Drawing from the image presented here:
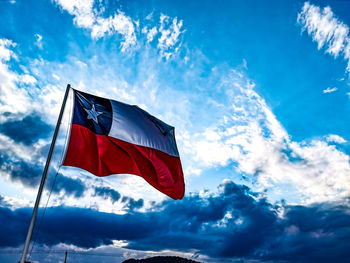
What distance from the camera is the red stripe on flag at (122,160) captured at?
35.8 ft

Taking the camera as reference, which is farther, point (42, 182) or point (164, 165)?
point (164, 165)

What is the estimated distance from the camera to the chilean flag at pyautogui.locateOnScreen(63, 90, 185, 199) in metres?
11.2

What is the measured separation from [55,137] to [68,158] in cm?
118

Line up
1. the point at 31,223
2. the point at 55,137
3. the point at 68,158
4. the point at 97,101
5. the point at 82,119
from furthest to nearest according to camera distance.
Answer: the point at 97,101, the point at 82,119, the point at 68,158, the point at 55,137, the point at 31,223

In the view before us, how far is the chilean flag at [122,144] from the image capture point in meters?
11.2

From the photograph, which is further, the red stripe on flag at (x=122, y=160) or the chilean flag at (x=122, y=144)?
the chilean flag at (x=122, y=144)

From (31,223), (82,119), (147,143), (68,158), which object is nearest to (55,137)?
(68,158)

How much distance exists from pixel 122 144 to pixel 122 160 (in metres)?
0.80

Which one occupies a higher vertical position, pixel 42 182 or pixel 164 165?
pixel 164 165

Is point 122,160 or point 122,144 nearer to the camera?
point 122,144

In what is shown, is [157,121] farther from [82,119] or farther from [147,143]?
[82,119]

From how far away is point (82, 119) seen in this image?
1120cm

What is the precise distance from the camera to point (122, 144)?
12.4 metres

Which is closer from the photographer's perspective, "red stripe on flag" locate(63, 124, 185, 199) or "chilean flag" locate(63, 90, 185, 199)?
"red stripe on flag" locate(63, 124, 185, 199)
